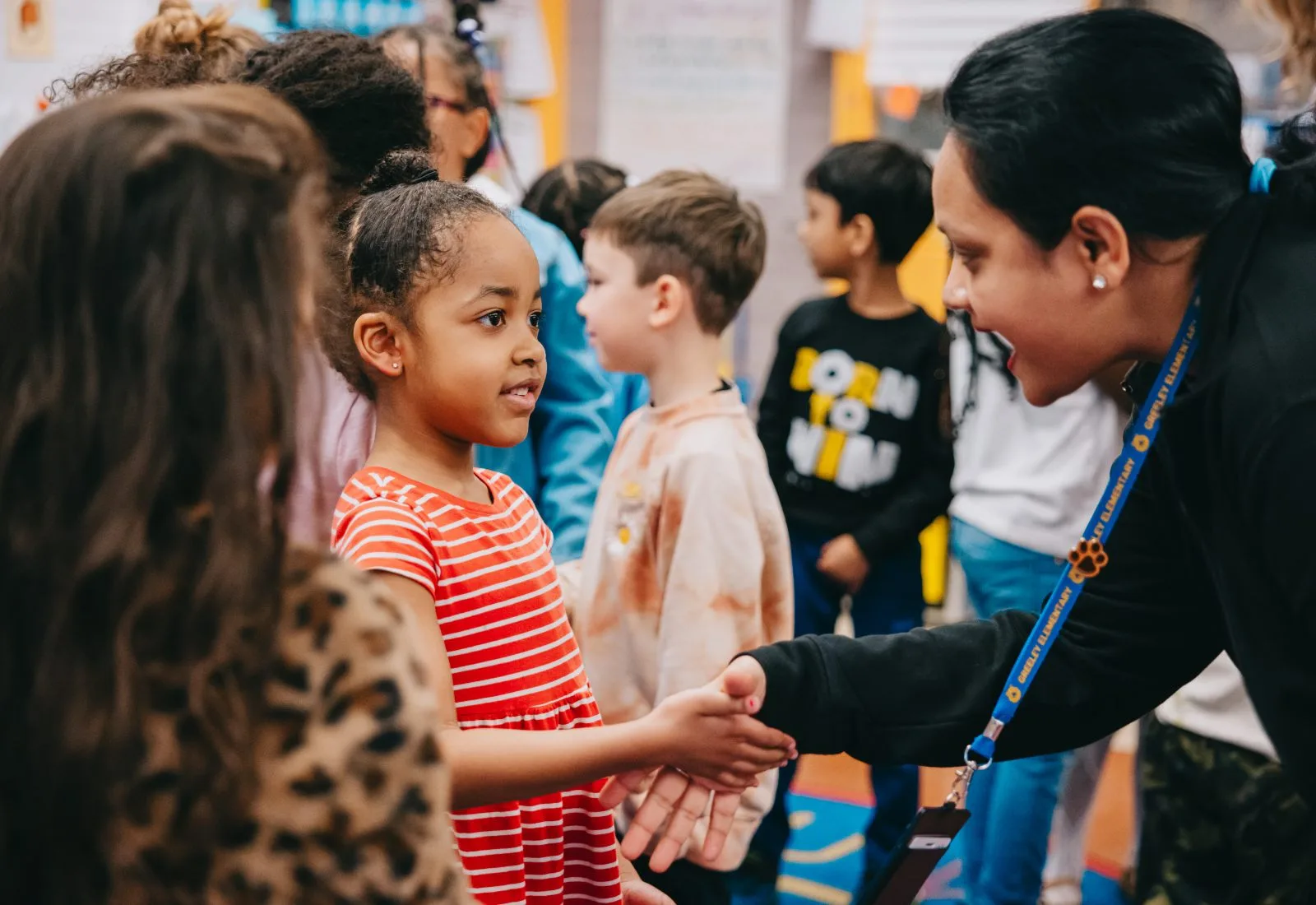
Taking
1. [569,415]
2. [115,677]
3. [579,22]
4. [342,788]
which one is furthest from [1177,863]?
[579,22]

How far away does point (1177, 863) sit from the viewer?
2059mm

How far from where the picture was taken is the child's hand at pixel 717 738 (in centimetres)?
146

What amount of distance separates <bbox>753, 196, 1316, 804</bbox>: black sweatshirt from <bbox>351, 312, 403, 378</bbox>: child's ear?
538 millimetres

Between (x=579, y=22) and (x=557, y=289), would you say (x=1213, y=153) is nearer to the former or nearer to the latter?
(x=557, y=289)

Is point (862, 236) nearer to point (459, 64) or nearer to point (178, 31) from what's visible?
point (459, 64)

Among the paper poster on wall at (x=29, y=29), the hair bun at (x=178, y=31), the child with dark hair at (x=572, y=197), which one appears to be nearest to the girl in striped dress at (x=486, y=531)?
the hair bun at (x=178, y=31)

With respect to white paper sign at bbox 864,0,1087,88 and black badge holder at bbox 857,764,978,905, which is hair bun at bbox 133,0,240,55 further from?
white paper sign at bbox 864,0,1087,88

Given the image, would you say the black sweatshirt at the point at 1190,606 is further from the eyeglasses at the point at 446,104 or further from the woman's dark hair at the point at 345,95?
the eyeglasses at the point at 446,104

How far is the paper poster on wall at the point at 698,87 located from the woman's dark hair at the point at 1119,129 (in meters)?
3.64

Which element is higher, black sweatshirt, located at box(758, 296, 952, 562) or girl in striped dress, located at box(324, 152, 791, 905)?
girl in striped dress, located at box(324, 152, 791, 905)

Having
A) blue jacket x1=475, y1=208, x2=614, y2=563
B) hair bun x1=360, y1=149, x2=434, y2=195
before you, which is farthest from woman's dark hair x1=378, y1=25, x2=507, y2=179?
hair bun x1=360, y1=149, x2=434, y2=195

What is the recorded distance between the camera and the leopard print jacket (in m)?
0.83

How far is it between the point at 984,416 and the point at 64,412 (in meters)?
2.43

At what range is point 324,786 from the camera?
0.85 m
